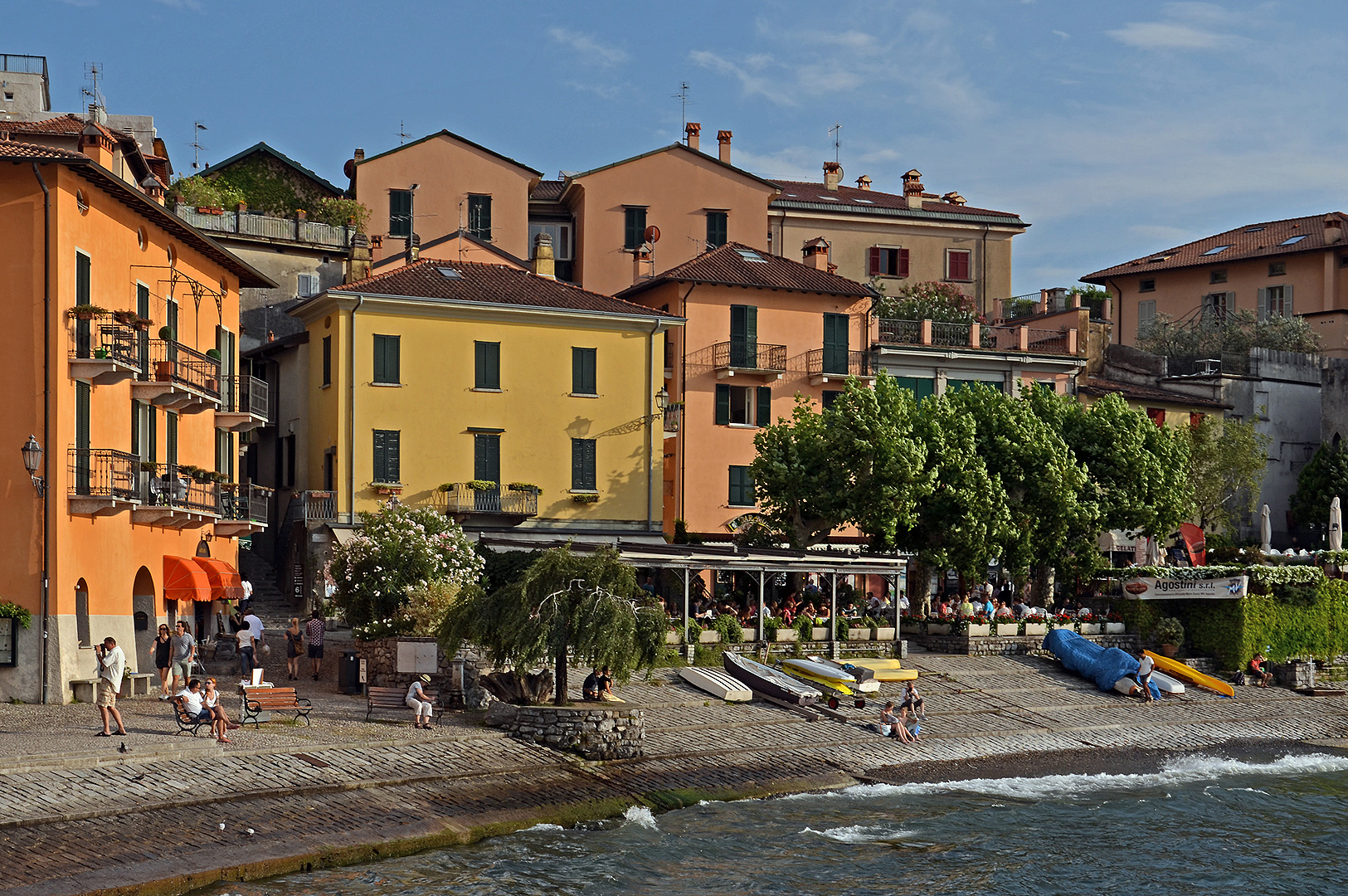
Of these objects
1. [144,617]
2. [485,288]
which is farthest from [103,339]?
[485,288]

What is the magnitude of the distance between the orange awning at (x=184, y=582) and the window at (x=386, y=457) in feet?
36.0

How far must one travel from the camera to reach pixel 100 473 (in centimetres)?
3306

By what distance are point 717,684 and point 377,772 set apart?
1221cm

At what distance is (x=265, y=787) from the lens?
1047 inches

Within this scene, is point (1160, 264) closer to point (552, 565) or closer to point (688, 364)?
point (688, 364)

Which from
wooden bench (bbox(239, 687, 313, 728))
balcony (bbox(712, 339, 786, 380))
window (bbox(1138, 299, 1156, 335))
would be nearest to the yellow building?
balcony (bbox(712, 339, 786, 380))

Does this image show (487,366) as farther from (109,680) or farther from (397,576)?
(109,680)

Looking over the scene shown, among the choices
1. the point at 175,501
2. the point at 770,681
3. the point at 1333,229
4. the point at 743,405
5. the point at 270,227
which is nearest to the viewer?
the point at 175,501

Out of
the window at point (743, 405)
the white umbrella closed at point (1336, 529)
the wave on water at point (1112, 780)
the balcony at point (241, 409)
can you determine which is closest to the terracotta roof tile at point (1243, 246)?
the white umbrella closed at point (1336, 529)

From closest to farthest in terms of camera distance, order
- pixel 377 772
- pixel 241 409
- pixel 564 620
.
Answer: pixel 377 772, pixel 564 620, pixel 241 409

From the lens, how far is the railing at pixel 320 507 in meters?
48.2

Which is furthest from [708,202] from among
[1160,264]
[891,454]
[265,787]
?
[265,787]

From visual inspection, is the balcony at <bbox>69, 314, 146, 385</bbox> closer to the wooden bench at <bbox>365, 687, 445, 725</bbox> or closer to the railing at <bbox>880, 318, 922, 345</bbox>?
the wooden bench at <bbox>365, 687, 445, 725</bbox>

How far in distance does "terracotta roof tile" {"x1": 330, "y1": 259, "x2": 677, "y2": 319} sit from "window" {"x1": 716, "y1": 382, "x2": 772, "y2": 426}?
4.70 m
